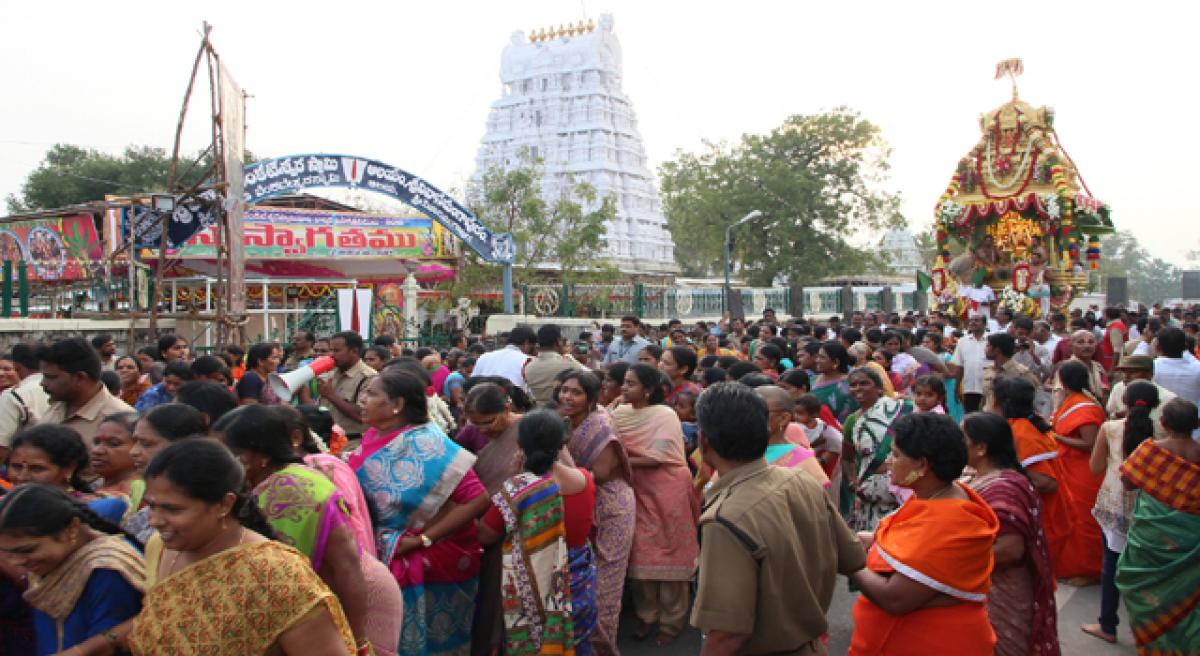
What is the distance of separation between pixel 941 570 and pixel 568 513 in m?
1.83

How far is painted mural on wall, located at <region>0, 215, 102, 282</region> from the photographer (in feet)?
66.9

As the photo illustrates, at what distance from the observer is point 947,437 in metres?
2.84

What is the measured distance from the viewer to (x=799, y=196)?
31391mm

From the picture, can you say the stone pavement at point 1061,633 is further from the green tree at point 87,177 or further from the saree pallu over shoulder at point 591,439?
the green tree at point 87,177

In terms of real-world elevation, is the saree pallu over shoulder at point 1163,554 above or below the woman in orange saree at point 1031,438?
below

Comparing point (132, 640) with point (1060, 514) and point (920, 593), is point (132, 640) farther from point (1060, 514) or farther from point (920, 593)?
point (1060, 514)

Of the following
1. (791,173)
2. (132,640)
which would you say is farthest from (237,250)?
(791,173)

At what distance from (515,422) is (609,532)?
0.92 m

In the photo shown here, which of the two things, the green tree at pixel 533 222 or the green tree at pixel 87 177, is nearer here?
the green tree at pixel 533 222

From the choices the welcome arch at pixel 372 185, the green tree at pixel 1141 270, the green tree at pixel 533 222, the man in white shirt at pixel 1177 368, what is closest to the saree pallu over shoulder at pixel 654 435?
the man in white shirt at pixel 1177 368

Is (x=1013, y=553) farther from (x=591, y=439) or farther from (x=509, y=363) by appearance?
(x=509, y=363)

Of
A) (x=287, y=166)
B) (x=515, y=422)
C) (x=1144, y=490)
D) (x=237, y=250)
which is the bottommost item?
(x=1144, y=490)

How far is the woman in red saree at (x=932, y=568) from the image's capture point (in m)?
2.66

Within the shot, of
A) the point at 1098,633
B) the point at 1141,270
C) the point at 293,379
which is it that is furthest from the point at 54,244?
the point at 1141,270
